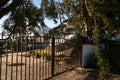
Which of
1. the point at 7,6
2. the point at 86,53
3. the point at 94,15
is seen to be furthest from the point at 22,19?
the point at 86,53

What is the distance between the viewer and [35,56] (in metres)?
9.61

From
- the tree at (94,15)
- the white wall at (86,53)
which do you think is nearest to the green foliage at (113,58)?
the tree at (94,15)

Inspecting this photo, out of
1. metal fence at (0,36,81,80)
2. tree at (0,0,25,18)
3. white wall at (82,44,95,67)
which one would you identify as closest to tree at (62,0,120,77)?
white wall at (82,44,95,67)

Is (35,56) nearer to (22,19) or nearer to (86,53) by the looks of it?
(22,19)

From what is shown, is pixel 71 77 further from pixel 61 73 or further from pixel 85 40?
pixel 85 40

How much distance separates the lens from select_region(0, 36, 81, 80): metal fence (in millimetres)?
6927

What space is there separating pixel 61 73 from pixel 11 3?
14.6ft

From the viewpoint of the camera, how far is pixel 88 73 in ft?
40.6

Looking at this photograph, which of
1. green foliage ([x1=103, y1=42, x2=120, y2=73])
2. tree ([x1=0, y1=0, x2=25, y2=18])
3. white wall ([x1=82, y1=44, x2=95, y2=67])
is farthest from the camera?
white wall ([x1=82, y1=44, x2=95, y2=67])

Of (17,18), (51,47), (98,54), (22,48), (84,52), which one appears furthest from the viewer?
(84,52)

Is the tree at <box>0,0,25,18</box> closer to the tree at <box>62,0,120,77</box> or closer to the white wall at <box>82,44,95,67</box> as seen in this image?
the tree at <box>62,0,120,77</box>

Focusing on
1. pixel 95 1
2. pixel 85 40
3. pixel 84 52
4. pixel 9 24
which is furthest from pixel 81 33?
pixel 9 24

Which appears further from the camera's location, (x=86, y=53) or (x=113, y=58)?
(x=86, y=53)

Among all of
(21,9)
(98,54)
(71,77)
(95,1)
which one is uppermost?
(95,1)
